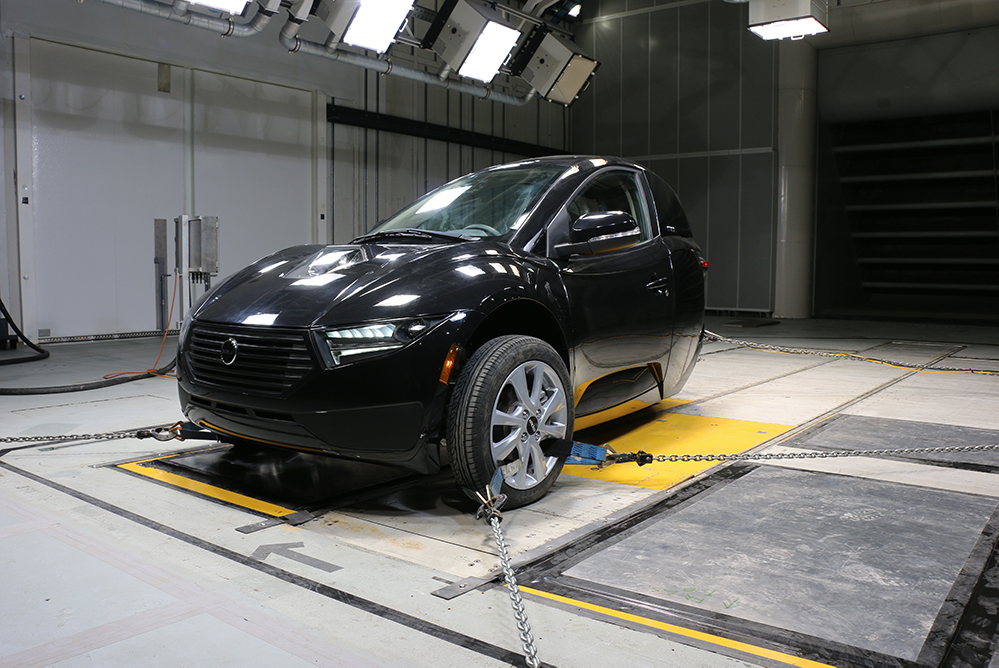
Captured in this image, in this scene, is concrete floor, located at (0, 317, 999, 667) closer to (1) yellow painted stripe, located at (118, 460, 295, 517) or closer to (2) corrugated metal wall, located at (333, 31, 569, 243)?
(1) yellow painted stripe, located at (118, 460, 295, 517)

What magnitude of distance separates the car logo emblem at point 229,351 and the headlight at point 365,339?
1.35 feet

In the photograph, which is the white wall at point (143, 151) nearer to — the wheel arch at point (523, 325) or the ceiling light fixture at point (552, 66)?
the ceiling light fixture at point (552, 66)

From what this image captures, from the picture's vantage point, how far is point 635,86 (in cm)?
1647

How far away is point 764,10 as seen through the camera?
1063 centimetres

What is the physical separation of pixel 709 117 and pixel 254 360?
14110mm

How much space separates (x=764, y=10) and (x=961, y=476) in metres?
8.72

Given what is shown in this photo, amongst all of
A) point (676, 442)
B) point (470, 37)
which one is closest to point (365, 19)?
point (470, 37)

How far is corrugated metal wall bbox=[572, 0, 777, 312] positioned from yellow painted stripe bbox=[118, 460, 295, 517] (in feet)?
43.3

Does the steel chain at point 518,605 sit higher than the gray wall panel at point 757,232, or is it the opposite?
the gray wall panel at point 757,232

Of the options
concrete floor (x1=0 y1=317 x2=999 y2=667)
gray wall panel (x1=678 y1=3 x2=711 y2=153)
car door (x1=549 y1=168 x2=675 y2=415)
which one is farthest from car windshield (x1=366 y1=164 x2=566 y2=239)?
gray wall panel (x1=678 y1=3 x2=711 y2=153)

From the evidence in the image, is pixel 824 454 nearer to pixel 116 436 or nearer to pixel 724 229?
pixel 116 436

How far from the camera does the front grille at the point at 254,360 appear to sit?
9.37 feet

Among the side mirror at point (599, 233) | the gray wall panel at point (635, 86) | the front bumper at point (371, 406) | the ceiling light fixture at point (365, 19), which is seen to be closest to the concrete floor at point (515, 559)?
the front bumper at point (371, 406)

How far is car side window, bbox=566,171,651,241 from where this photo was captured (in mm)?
4014
